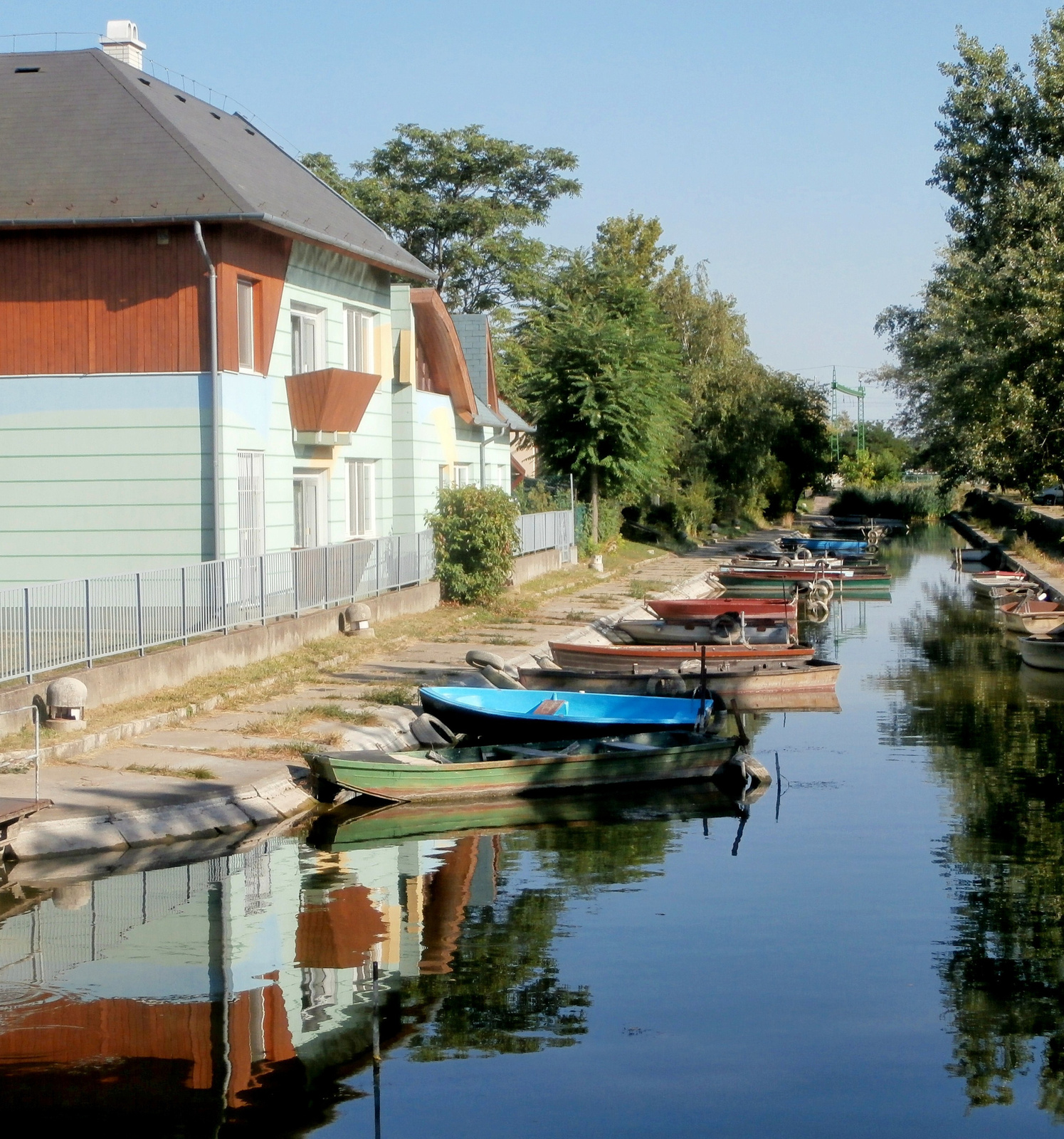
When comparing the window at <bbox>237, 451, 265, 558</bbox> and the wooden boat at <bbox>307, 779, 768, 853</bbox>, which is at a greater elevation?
the window at <bbox>237, 451, 265, 558</bbox>

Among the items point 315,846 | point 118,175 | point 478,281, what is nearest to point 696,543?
point 478,281

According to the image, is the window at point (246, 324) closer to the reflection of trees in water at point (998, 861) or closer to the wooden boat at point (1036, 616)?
the reflection of trees in water at point (998, 861)

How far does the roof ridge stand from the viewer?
2198 centimetres

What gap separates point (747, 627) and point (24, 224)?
15986 millimetres

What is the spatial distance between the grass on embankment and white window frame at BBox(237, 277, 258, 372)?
4.91m

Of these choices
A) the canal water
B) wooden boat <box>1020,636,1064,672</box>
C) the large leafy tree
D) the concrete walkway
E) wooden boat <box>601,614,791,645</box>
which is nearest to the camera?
the canal water

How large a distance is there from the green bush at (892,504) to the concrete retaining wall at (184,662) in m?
66.1

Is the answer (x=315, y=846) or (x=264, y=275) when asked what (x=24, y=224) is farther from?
(x=315, y=846)

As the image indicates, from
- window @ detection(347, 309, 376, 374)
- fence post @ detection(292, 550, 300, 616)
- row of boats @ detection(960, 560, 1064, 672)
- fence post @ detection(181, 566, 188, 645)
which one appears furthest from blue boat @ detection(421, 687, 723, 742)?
window @ detection(347, 309, 376, 374)

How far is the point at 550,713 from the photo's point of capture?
18109 millimetres

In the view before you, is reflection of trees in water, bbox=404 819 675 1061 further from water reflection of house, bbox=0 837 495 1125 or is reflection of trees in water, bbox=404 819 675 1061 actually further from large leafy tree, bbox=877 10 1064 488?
large leafy tree, bbox=877 10 1064 488

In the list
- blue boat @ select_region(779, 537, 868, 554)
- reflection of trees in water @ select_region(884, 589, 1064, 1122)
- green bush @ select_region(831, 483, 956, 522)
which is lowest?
reflection of trees in water @ select_region(884, 589, 1064, 1122)

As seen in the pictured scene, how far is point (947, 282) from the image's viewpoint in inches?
1761

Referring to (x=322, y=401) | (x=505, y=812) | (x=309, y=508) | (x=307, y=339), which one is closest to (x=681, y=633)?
(x=309, y=508)
